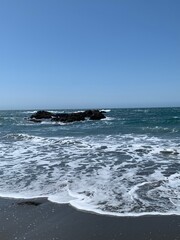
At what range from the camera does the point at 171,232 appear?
6.23m

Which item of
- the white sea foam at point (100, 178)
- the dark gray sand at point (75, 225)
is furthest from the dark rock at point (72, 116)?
the dark gray sand at point (75, 225)

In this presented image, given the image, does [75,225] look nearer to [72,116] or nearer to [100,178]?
[100,178]

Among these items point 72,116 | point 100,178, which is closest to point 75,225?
point 100,178

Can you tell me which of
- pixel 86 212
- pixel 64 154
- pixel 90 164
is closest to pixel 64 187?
pixel 86 212

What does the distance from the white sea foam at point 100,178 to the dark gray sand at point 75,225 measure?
0.43 m

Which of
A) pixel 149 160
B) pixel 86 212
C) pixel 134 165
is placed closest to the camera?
pixel 86 212

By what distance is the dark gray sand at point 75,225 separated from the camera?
20.0 ft

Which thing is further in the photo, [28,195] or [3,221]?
[28,195]

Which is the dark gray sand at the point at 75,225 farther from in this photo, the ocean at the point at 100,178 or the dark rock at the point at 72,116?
the dark rock at the point at 72,116

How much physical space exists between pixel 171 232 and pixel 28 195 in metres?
4.26

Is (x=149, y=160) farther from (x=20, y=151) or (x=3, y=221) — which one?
(x=3, y=221)

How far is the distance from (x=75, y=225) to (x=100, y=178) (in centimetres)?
419

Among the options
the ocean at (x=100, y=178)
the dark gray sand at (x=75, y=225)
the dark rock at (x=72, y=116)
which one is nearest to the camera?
the dark gray sand at (x=75, y=225)

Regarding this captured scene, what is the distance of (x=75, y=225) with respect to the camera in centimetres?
670
